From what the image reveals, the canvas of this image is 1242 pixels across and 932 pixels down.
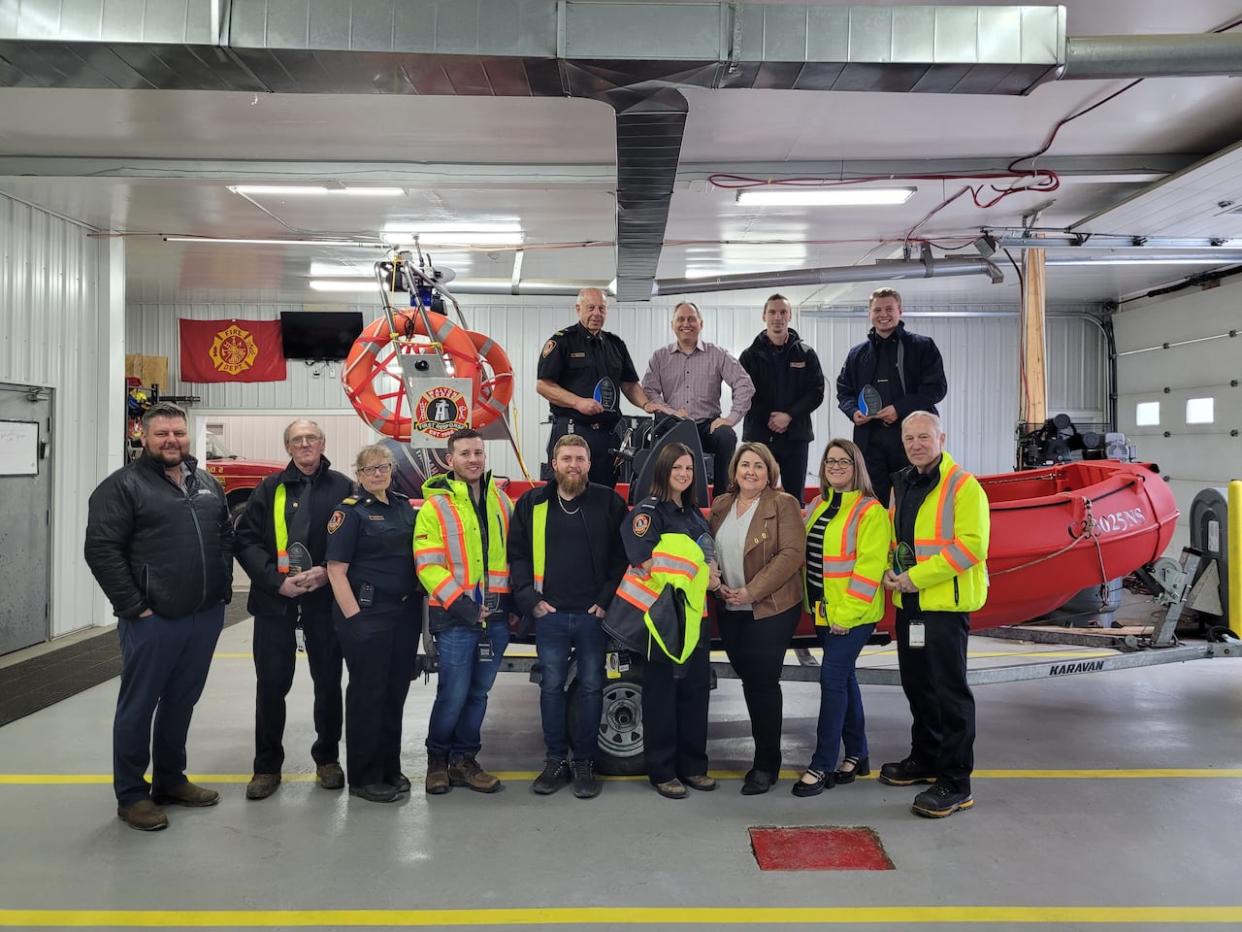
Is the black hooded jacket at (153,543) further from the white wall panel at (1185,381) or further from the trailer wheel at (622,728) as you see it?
the white wall panel at (1185,381)

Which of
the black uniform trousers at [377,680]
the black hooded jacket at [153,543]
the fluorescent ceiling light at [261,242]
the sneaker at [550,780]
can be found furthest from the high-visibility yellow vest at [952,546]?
the fluorescent ceiling light at [261,242]

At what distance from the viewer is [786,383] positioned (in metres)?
5.32

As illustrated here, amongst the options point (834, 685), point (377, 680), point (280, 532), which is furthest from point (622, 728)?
point (280, 532)

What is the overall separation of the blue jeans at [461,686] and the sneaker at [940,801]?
1.90 m

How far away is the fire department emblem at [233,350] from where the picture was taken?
13133 millimetres

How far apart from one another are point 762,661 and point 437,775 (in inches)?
60.6

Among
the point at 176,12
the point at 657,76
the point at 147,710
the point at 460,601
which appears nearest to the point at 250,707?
the point at 147,710

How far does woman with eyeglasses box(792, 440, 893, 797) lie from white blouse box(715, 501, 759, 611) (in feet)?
0.97

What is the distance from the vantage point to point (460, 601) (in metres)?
3.77

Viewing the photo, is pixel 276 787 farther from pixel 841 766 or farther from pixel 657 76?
pixel 657 76

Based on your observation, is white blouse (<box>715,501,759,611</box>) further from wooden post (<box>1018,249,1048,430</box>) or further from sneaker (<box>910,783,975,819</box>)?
wooden post (<box>1018,249,1048,430</box>)

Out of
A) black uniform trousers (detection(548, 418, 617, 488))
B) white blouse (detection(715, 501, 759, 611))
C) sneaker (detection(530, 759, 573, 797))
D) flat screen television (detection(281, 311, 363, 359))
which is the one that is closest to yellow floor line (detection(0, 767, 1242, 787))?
sneaker (detection(530, 759, 573, 797))

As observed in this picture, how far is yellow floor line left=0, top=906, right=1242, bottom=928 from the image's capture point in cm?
294

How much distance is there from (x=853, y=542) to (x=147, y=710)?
9.87 ft
